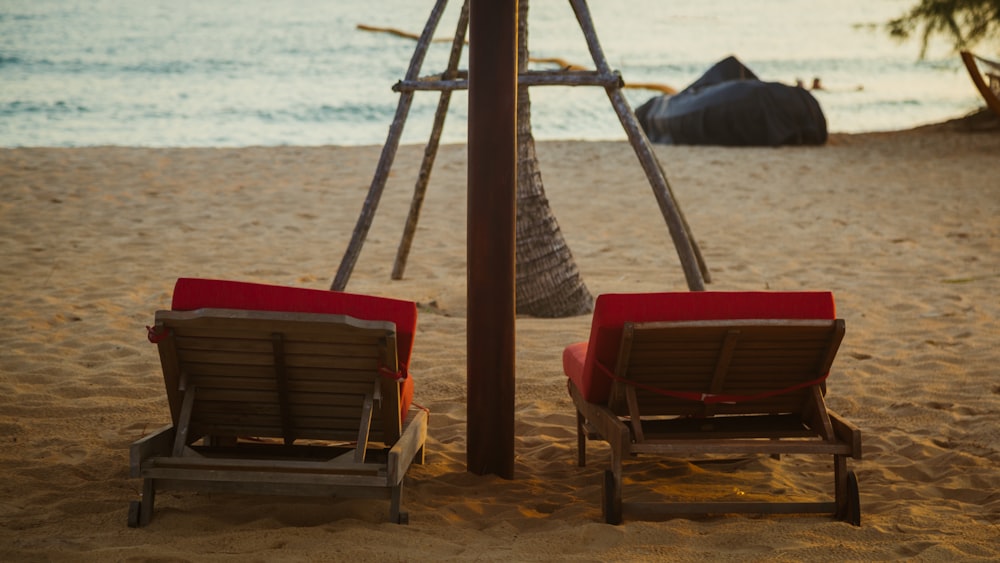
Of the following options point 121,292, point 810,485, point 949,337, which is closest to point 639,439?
point 810,485

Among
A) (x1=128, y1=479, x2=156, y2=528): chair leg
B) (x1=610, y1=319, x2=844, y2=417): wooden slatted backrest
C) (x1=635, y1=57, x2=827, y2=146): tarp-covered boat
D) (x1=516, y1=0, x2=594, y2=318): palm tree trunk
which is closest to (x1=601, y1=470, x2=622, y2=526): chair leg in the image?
(x1=610, y1=319, x2=844, y2=417): wooden slatted backrest

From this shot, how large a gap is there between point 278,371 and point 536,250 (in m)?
Result: 3.12

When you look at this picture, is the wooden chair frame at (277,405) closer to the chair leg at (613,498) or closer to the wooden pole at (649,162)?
the chair leg at (613,498)

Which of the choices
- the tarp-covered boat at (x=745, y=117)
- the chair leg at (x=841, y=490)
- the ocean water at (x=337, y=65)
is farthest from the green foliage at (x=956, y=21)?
the chair leg at (x=841, y=490)

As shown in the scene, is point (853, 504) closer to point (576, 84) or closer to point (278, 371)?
point (278, 371)

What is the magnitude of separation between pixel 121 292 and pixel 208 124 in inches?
720

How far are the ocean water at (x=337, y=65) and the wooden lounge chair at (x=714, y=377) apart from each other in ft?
54.7

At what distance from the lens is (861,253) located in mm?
8055

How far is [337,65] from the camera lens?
3309cm

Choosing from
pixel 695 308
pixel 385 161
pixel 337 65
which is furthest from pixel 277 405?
pixel 337 65

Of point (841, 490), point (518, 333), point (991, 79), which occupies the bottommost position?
point (518, 333)

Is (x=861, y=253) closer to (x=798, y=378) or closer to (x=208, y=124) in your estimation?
(x=798, y=378)

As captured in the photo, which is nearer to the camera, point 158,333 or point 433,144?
point 158,333

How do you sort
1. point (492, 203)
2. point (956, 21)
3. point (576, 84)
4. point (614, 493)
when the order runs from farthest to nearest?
1. point (956, 21)
2. point (576, 84)
3. point (492, 203)
4. point (614, 493)
